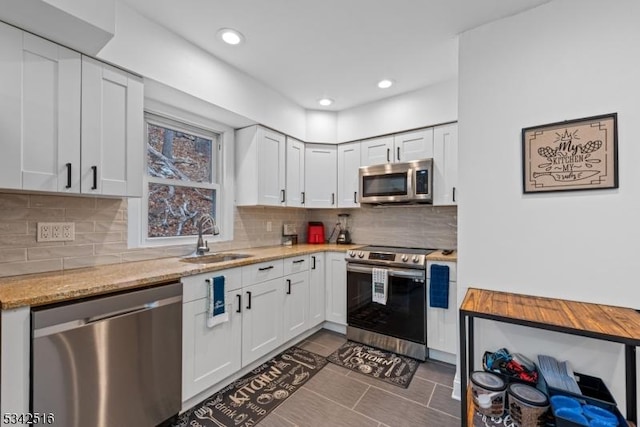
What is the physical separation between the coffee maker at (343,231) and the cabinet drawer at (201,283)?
1706mm

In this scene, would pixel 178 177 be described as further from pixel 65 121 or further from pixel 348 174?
pixel 348 174

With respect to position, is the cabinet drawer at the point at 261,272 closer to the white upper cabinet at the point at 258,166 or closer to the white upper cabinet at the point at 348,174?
the white upper cabinet at the point at 258,166

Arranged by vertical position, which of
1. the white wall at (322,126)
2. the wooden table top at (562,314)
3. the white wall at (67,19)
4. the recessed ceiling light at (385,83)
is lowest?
the wooden table top at (562,314)

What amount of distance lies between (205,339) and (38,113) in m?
1.59

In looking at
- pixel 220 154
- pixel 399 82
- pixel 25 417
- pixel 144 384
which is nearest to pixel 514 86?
pixel 399 82

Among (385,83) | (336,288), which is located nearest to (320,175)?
(385,83)

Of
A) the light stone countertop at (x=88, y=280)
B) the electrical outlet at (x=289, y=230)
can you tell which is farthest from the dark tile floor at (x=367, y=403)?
the electrical outlet at (x=289, y=230)

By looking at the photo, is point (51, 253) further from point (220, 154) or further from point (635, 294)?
point (635, 294)

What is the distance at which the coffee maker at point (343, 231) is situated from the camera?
355cm

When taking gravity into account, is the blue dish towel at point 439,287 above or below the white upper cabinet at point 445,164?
below

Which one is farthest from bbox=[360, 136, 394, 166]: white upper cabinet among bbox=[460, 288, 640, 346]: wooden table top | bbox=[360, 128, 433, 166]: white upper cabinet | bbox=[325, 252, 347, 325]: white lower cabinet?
bbox=[460, 288, 640, 346]: wooden table top

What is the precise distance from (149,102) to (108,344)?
69.2 inches

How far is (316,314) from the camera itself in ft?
9.85

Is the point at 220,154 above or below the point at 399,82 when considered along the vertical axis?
below
